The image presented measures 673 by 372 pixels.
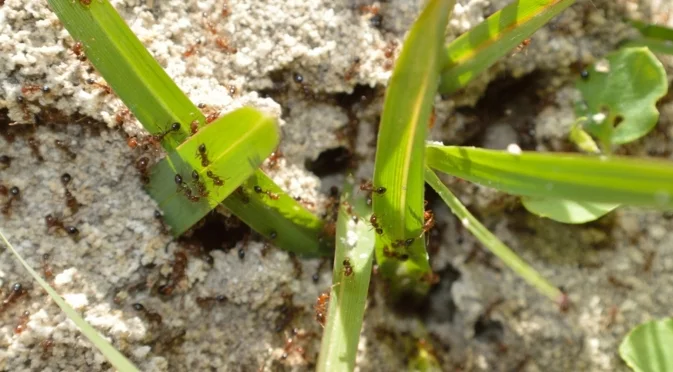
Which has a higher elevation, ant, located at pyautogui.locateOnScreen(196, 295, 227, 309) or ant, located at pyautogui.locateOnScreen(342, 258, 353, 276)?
ant, located at pyautogui.locateOnScreen(342, 258, 353, 276)

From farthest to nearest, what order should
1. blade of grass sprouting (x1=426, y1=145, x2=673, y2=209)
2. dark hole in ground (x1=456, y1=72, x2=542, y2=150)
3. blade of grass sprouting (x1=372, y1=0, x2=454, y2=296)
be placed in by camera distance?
dark hole in ground (x1=456, y1=72, x2=542, y2=150) < blade of grass sprouting (x1=372, y1=0, x2=454, y2=296) < blade of grass sprouting (x1=426, y1=145, x2=673, y2=209)

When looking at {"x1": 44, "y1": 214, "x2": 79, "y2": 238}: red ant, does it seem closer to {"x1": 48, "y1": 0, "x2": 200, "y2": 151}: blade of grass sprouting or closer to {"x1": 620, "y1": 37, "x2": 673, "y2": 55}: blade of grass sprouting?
{"x1": 48, "y1": 0, "x2": 200, "y2": 151}: blade of grass sprouting

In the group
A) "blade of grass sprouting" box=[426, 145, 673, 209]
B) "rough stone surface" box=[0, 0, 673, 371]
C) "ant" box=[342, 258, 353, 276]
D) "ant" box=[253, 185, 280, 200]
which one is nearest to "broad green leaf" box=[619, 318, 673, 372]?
"rough stone surface" box=[0, 0, 673, 371]

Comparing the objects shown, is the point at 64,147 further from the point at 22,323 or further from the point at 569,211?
the point at 569,211

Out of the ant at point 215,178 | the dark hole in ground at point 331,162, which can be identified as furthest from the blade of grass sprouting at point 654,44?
the ant at point 215,178

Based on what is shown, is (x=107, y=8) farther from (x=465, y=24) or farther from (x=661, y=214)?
(x=661, y=214)

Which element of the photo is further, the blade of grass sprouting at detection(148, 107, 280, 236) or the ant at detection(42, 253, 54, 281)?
the ant at detection(42, 253, 54, 281)

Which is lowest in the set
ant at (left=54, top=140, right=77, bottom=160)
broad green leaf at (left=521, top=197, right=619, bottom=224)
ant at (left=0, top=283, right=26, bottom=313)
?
broad green leaf at (left=521, top=197, right=619, bottom=224)
